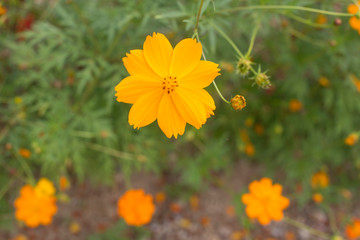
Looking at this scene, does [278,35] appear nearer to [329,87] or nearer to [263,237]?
[329,87]

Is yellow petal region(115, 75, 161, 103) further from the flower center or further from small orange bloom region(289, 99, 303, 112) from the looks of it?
small orange bloom region(289, 99, 303, 112)

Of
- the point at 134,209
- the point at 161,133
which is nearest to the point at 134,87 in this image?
the point at 134,209

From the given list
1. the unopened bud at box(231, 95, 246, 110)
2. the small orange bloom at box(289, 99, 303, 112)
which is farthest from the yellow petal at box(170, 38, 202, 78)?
the small orange bloom at box(289, 99, 303, 112)

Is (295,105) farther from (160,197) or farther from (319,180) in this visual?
(160,197)

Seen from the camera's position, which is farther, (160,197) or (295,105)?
(160,197)

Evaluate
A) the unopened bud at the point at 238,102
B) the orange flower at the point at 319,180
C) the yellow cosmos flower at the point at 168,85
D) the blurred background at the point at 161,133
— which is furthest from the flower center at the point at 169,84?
the orange flower at the point at 319,180

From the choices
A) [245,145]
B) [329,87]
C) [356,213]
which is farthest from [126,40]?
[356,213]
